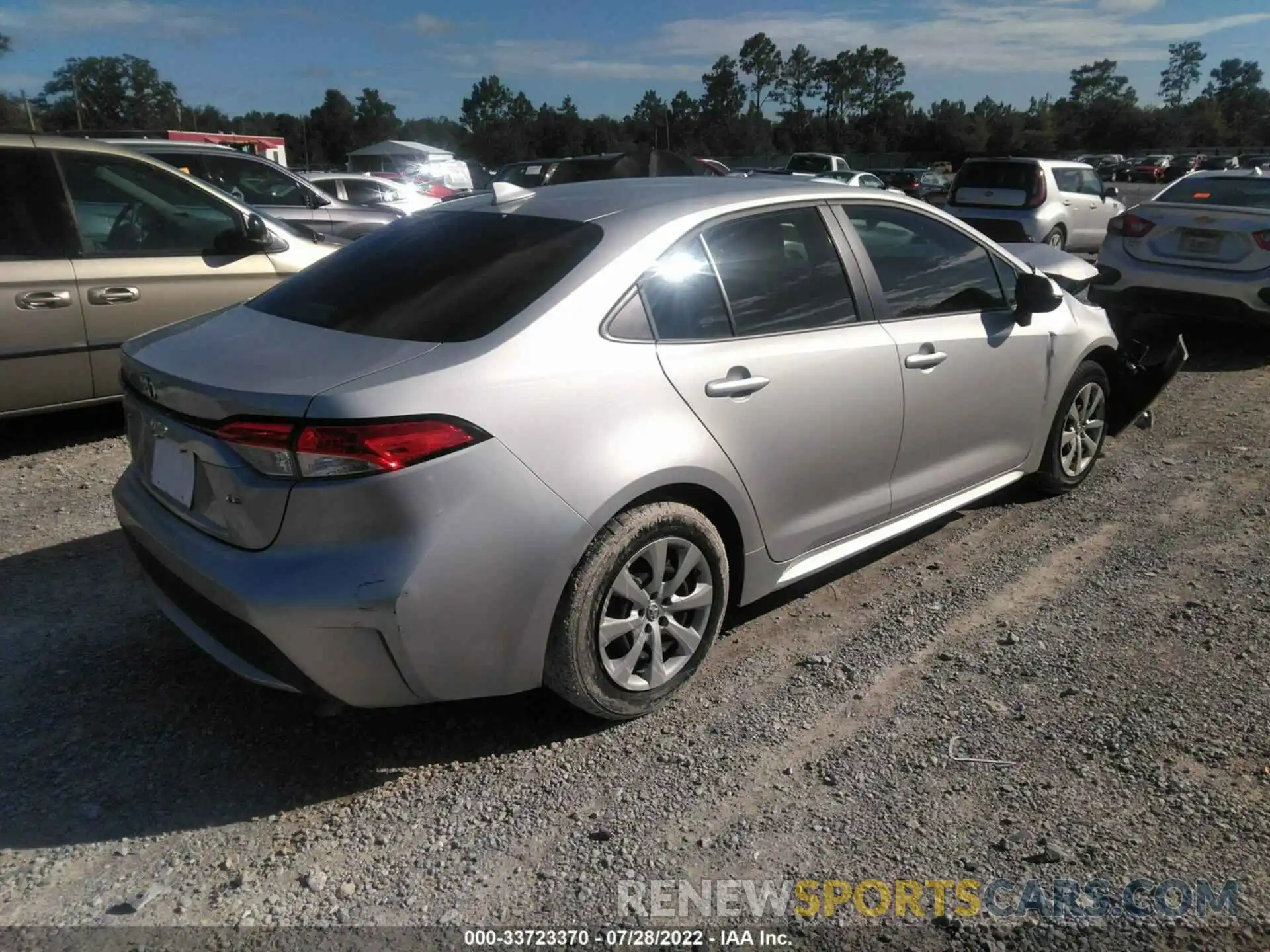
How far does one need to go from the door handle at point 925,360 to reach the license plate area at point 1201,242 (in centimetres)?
546

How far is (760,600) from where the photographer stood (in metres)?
3.88

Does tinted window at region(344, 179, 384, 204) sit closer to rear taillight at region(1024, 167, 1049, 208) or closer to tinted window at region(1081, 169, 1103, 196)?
rear taillight at region(1024, 167, 1049, 208)

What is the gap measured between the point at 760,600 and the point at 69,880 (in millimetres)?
2470

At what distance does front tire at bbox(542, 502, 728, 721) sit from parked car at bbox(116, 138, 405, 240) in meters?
7.40

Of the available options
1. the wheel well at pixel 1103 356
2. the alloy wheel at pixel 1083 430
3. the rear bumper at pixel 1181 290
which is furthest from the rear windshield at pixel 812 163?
the alloy wheel at pixel 1083 430

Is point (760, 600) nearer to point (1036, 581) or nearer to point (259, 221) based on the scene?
point (1036, 581)

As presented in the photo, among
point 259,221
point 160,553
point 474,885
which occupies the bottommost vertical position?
point 474,885

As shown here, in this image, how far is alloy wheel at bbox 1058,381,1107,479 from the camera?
15.7ft

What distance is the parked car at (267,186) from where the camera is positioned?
9.26 metres

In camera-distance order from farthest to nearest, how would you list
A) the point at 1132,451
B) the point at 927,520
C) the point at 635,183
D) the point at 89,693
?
the point at 1132,451 → the point at 927,520 → the point at 635,183 → the point at 89,693

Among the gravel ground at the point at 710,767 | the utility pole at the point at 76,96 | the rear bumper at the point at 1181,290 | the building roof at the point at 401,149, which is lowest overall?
the gravel ground at the point at 710,767

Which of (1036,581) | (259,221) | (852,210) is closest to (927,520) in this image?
(1036,581)

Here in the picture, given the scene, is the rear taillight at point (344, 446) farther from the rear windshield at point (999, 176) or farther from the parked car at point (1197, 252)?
the rear windshield at point (999, 176)

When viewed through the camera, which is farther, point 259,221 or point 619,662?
point 259,221
